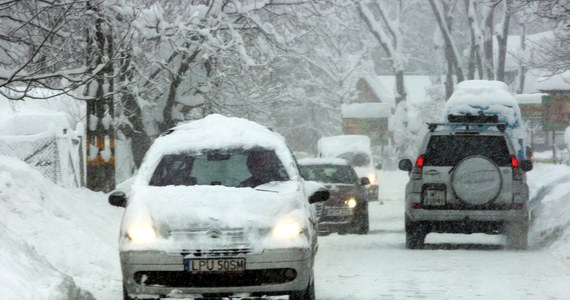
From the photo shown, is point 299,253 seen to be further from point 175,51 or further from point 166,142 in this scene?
point 175,51

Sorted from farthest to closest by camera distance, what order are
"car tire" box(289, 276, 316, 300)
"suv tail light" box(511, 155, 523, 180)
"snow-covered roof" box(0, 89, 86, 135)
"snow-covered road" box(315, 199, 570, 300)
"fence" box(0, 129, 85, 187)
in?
1. "snow-covered roof" box(0, 89, 86, 135)
2. "fence" box(0, 129, 85, 187)
3. "suv tail light" box(511, 155, 523, 180)
4. "snow-covered road" box(315, 199, 570, 300)
5. "car tire" box(289, 276, 316, 300)

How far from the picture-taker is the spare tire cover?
16.4 meters

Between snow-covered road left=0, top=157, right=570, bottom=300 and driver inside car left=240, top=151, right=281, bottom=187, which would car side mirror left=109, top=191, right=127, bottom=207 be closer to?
snow-covered road left=0, top=157, right=570, bottom=300

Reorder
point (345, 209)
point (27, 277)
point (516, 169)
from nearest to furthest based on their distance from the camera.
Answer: point (27, 277) → point (516, 169) → point (345, 209)

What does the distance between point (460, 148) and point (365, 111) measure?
58363 mm

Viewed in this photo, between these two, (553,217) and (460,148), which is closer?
(460,148)

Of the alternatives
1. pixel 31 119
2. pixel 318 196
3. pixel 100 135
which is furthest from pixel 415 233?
pixel 31 119

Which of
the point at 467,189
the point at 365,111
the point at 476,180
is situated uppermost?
the point at 476,180

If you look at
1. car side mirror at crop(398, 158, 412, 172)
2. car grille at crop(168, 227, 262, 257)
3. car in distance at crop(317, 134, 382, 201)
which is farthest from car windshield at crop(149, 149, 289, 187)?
car in distance at crop(317, 134, 382, 201)

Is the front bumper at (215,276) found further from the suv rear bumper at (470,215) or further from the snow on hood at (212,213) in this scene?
the suv rear bumper at (470,215)

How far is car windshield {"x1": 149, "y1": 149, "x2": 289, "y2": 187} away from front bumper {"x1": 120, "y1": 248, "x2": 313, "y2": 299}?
47.7 inches

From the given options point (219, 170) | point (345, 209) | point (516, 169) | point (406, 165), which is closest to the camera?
point (219, 170)

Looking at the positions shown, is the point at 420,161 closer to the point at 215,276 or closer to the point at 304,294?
the point at 304,294

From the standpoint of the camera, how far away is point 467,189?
54.5 feet
